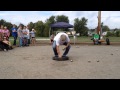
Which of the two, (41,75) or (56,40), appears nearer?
(41,75)

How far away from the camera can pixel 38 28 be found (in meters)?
58.4
